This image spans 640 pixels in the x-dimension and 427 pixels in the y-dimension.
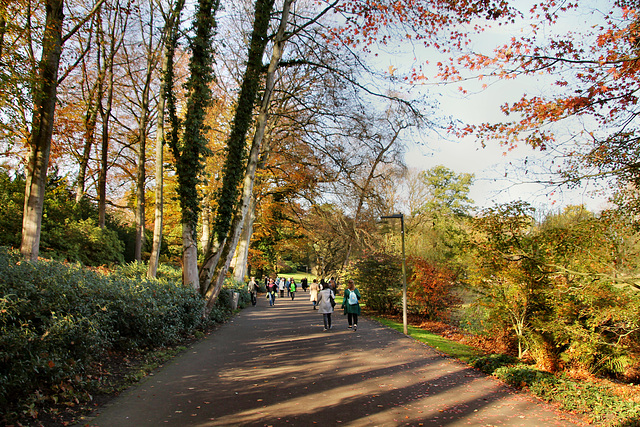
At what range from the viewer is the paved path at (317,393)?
5277 mm

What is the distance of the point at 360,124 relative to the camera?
1514cm

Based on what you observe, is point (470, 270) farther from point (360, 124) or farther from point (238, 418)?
point (238, 418)

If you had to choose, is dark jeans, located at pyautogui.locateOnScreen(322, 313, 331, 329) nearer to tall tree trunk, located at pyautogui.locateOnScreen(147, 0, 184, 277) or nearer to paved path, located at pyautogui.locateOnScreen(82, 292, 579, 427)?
paved path, located at pyautogui.locateOnScreen(82, 292, 579, 427)

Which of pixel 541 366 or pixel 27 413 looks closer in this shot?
pixel 27 413

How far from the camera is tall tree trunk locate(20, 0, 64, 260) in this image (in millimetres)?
10242

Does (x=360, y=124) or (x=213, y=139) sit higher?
(x=213, y=139)

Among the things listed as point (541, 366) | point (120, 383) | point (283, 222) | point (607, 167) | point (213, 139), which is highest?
point (213, 139)

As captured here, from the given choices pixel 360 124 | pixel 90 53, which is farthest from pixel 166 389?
pixel 90 53

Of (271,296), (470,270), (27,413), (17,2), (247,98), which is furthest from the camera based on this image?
(271,296)

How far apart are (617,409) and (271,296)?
22.6 meters

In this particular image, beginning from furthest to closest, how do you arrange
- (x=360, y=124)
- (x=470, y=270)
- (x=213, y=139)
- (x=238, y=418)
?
(x=213, y=139) < (x=360, y=124) < (x=470, y=270) < (x=238, y=418)

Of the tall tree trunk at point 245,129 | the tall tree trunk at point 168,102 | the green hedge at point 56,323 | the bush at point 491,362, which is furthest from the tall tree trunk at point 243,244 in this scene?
the bush at point 491,362

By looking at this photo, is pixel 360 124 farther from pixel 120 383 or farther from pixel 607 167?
pixel 120 383

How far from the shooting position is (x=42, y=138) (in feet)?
34.3
